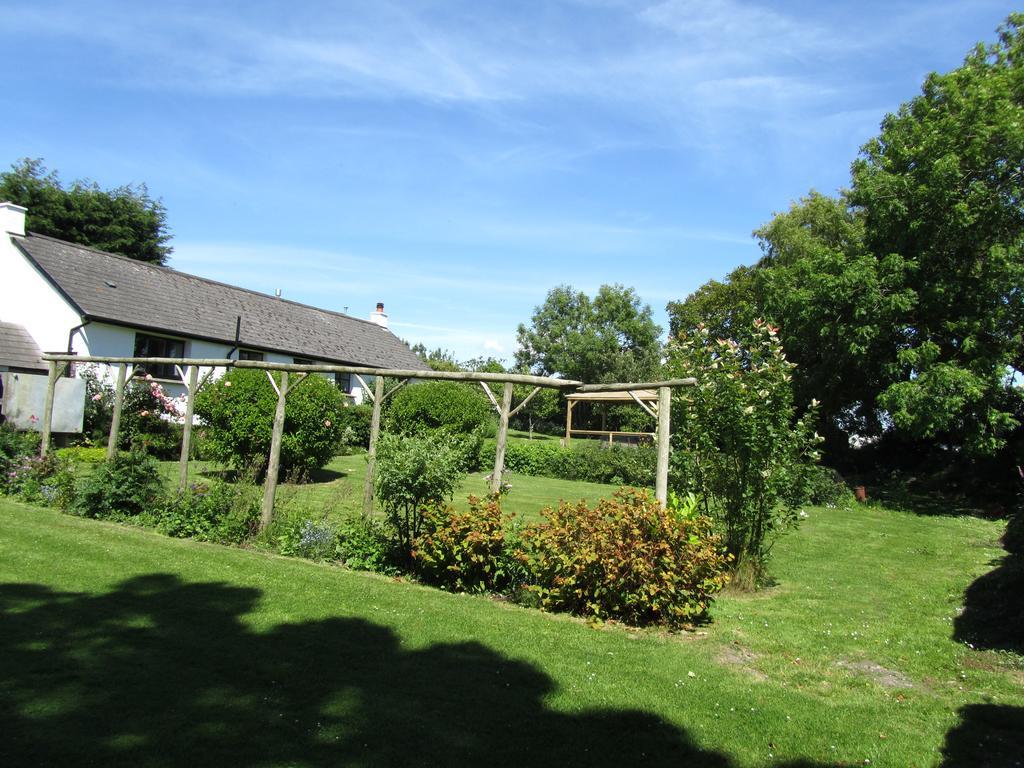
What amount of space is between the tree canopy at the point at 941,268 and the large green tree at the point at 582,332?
34.9 m

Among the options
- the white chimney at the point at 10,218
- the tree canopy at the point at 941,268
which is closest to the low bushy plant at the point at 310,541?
the tree canopy at the point at 941,268

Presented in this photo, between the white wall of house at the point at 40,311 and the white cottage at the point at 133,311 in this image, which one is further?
the white cottage at the point at 133,311

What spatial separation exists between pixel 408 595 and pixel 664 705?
3.33m

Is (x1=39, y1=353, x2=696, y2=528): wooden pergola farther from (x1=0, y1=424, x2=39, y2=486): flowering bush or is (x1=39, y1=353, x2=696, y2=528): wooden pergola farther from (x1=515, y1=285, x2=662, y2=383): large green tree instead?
(x1=515, y1=285, x2=662, y2=383): large green tree

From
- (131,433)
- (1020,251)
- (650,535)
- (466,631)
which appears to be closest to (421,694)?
(466,631)

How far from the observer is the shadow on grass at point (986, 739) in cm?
421

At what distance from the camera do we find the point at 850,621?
25.1ft

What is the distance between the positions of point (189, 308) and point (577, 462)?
14982 mm

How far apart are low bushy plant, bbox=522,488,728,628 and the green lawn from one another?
0.35 m

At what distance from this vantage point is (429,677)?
506 cm

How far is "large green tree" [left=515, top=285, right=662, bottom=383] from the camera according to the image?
201 feet

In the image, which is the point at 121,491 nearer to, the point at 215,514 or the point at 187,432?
the point at 187,432

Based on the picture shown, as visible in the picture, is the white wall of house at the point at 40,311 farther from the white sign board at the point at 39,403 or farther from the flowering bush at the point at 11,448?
the flowering bush at the point at 11,448

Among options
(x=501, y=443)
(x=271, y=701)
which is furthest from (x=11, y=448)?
(x=271, y=701)
